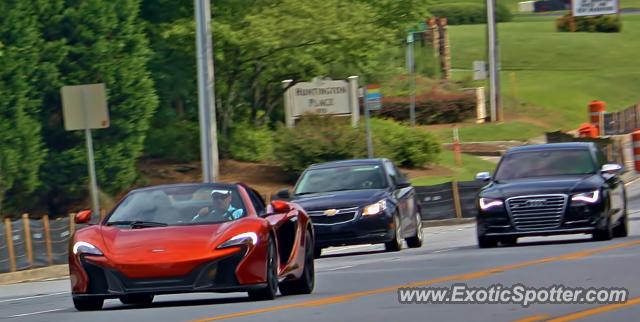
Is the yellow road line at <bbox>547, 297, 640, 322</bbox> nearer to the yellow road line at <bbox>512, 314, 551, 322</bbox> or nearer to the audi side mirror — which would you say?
the yellow road line at <bbox>512, 314, 551, 322</bbox>

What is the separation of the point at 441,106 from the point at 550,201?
139 feet

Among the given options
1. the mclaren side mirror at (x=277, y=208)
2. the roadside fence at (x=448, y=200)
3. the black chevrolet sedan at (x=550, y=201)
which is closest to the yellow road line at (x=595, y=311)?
the mclaren side mirror at (x=277, y=208)

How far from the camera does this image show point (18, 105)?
124 ft

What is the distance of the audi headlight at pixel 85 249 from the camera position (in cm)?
1460

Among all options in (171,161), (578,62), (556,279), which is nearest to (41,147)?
(171,161)

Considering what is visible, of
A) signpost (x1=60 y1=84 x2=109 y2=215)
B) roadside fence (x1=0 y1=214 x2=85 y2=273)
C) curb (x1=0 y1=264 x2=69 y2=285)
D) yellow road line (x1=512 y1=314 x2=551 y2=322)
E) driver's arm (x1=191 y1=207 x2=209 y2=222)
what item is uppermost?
signpost (x1=60 y1=84 x2=109 y2=215)

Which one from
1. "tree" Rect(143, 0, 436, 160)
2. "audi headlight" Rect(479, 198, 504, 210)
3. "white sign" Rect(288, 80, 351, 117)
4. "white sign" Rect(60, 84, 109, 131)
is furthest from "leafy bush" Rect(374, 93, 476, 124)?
"audi headlight" Rect(479, 198, 504, 210)

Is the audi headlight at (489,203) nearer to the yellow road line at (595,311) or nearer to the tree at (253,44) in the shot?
the yellow road line at (595,311)

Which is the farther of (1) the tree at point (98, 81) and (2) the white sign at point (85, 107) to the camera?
(1) the tree at point (98, 81)

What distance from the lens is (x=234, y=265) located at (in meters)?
14.4

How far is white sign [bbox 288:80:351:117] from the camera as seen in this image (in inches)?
1858

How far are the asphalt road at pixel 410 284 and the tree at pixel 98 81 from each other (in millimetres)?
15043

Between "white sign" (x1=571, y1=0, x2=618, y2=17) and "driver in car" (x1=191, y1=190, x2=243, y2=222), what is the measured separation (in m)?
74.1

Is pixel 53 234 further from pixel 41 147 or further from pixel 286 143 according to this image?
pixel 286 143
